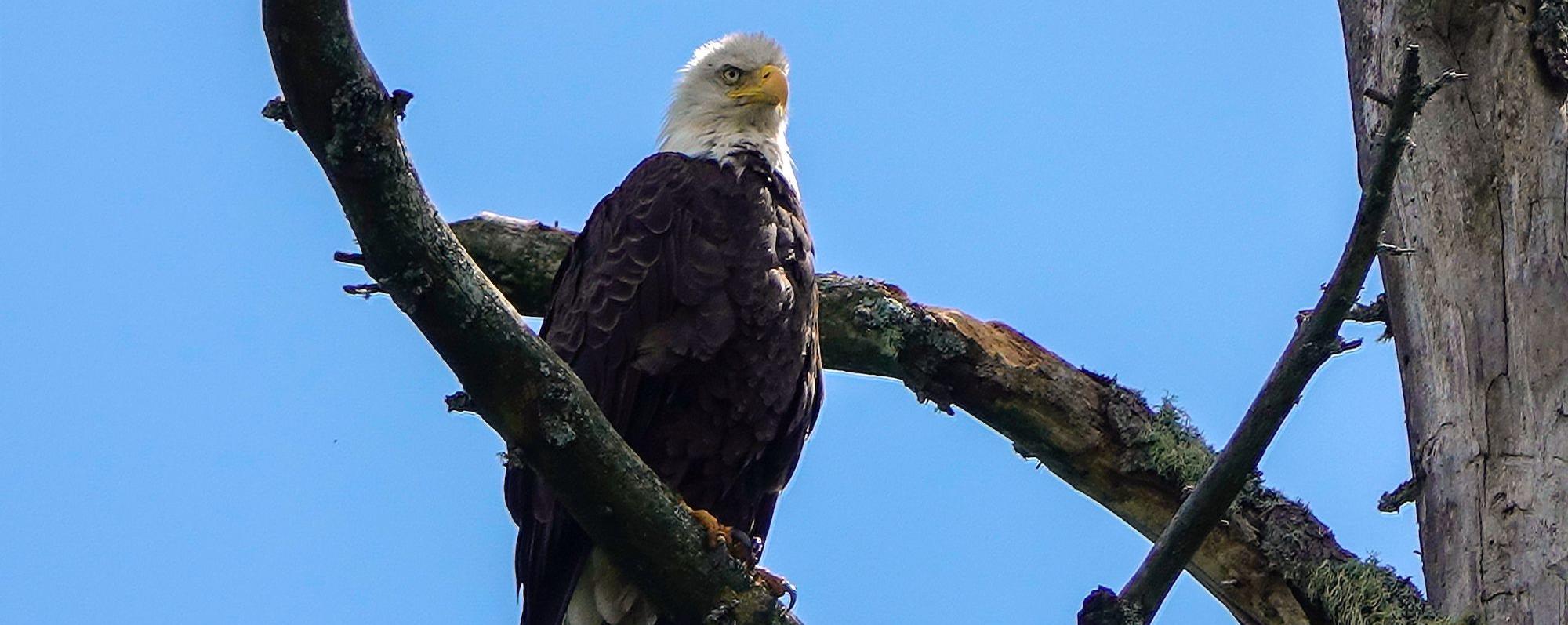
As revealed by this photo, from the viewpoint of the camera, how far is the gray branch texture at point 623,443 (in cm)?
304

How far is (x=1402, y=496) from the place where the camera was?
13.6 ft

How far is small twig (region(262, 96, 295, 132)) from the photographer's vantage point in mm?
3006

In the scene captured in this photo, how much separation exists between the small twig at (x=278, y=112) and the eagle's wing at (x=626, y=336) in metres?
1.71

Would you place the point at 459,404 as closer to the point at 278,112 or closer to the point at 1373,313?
the point at 278,112

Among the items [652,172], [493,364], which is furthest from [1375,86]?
[493,364]

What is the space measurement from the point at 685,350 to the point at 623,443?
934 millimetres

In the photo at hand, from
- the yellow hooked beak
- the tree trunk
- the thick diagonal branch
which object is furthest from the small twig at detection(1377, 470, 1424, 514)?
the yellow hooked beak

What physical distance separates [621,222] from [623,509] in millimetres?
1377

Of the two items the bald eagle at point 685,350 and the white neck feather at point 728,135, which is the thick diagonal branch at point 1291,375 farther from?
the white neck feather at point 728,135

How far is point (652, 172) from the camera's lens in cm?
510

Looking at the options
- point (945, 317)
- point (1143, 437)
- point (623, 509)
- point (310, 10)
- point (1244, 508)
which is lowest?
point (623, 509)

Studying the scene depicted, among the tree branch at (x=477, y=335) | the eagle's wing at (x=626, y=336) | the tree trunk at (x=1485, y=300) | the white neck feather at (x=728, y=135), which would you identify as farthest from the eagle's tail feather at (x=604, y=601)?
the tree trunk at (x=1485, y=300)

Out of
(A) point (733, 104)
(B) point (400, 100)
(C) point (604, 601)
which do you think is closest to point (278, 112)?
(B) point (400, 100)

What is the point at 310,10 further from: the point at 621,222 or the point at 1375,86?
the point at 1375,86
